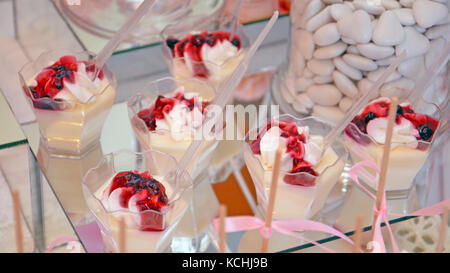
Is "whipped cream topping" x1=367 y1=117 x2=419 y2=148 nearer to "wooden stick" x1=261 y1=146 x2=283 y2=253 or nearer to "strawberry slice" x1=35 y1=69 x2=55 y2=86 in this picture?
"wooden stick" x1=261 y1=146 x2=283 y2=253

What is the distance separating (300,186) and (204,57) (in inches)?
10.5

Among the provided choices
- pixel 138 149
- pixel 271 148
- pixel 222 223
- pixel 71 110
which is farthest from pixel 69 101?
pixel 222 223

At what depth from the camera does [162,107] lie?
0.87 meters

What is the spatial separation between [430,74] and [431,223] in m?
0.19

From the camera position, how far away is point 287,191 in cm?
80

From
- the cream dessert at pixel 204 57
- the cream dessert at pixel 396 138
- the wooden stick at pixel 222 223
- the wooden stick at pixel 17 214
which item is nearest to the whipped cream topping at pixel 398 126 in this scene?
the cream dessert at pixel 396 138

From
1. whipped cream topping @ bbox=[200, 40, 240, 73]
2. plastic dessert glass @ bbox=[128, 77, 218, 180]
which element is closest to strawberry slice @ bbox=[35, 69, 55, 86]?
plastic dessert glass @ bbox=[128, 77, 218, 180]

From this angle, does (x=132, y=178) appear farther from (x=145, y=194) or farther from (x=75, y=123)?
(x=75, y=123)

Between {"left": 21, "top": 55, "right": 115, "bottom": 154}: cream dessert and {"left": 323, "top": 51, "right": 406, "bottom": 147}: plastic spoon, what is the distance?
0.29 m

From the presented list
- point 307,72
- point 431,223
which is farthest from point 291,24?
point 431,223

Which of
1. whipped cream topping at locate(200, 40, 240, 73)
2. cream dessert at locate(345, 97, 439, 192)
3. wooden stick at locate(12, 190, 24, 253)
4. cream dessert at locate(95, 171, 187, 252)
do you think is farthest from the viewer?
whipped cream topping at locate(200, 40, 240, 73)

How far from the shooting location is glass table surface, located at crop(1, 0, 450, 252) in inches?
32.8

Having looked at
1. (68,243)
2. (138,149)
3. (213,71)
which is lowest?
(68,243)

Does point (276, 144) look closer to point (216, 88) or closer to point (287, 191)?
point (287, 191)
